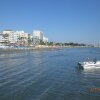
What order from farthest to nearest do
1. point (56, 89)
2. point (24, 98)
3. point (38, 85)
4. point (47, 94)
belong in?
point (38, 85) → point (56, 89) → point (47, 94) → point (24, 98)

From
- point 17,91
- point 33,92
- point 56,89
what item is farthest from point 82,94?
point 17,91

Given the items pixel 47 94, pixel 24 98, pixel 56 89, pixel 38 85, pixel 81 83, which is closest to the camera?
pixel 24 98

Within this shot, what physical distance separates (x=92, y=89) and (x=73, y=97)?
5.20 m

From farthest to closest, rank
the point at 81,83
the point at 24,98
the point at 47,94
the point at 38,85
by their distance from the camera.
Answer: the point at 81,83 < the point at 38,85 < the point at 47,94 < the point at 24,98

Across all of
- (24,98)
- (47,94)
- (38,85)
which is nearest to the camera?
(24,98)

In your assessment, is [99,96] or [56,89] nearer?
[99,96]

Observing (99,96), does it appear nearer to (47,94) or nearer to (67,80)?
(47,94)

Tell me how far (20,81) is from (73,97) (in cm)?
1195

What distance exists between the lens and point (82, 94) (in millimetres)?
29938

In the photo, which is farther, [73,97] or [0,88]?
[0,88]

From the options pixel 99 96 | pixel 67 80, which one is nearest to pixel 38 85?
pixel 67 80

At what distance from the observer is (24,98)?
27.7 m

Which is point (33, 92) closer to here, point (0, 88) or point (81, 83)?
point (0, 88)

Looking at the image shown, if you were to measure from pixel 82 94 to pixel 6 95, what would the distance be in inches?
365
